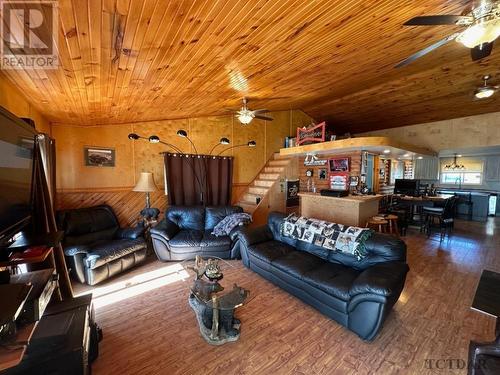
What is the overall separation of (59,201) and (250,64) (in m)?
4.31

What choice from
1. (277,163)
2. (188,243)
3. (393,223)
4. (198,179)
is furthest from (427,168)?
(188,243)

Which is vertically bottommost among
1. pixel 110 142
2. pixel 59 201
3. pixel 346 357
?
pixel 346 357

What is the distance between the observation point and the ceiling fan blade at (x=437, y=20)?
1641 mm

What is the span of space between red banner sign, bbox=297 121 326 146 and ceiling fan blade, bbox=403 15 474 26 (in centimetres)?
322

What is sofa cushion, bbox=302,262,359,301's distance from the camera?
215 centimetres

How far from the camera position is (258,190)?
6.01 meters

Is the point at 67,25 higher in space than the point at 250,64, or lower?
lower

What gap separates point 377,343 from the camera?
79.1 inches

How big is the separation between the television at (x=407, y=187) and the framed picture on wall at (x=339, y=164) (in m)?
2.54

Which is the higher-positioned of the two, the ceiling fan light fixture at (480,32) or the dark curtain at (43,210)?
the ceiling fan light fixture at (480,32)

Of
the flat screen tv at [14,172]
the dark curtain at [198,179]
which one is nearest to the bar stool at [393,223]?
the dark curtain at [198,179]

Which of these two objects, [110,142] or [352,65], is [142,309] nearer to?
[110,142]

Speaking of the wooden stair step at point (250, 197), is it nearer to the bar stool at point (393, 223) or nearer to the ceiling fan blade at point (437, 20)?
the bar stool at point (393, 223)

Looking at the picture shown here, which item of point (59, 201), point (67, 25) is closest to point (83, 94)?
point (67, 25)
